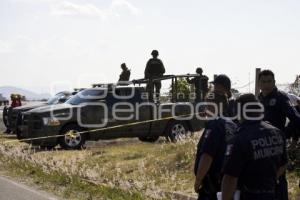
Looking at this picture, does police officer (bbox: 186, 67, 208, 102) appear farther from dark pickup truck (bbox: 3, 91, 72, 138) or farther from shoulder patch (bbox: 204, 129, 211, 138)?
shoulder patch (bbox: 204, 129, 211, 138)

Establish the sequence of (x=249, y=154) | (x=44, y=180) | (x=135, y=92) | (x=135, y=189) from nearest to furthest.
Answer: (x=249, y=154) → (x=135, y=189) → (x=44, y=180) → (x=135, y=92)

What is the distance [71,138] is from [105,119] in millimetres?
1151

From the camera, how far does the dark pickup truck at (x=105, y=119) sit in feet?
50.2

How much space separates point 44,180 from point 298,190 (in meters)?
4.90

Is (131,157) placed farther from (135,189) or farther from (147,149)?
(135,189)

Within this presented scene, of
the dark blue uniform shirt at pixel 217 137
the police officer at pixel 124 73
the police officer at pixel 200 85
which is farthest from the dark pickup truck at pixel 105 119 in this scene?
the dark blue uniform shirt at pixel 217 137

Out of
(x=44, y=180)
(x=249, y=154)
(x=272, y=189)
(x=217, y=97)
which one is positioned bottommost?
(x=44, y=180)

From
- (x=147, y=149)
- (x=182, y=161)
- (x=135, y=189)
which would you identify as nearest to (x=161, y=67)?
(x=147, y=149)

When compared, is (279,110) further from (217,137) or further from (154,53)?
(154,53)

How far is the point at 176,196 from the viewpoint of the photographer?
869 cm

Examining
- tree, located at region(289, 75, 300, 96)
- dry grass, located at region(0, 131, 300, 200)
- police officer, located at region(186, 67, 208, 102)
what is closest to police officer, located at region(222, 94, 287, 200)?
dry grass, located at region(0, 131, 300, 200)

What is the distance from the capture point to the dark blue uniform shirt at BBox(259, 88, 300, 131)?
6.20 meters

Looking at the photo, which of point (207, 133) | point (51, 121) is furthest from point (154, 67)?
point (207, 133)

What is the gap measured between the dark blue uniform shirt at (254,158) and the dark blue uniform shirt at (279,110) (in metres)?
1.72
